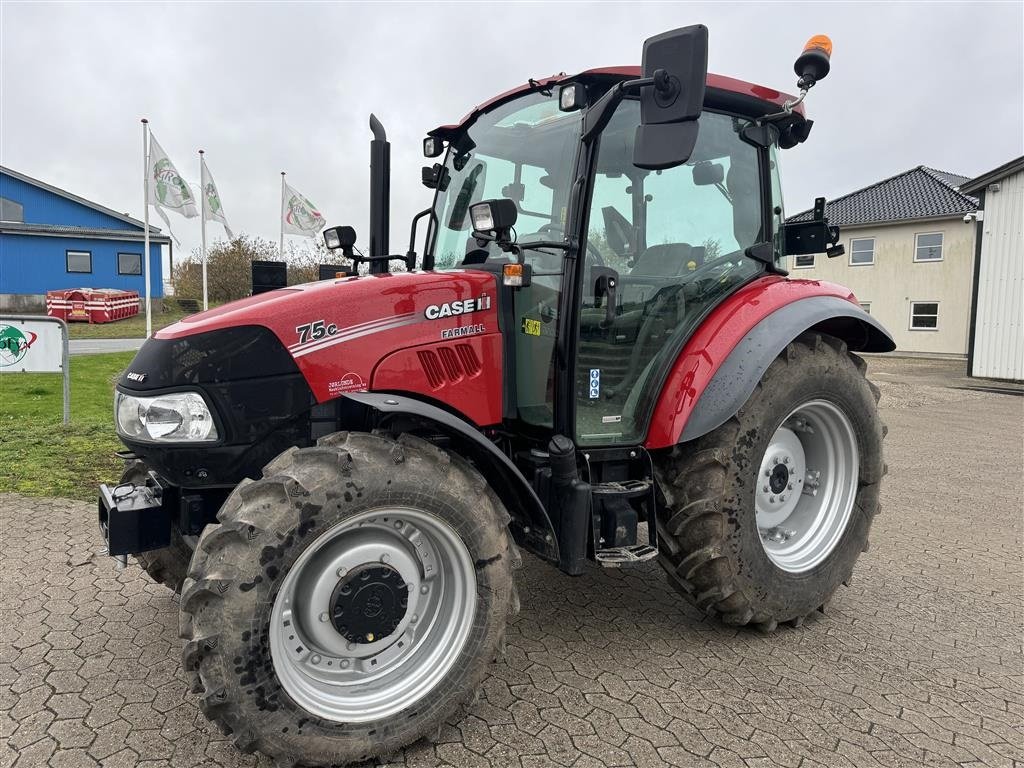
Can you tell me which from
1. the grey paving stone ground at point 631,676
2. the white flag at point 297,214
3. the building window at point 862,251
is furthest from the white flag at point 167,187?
the building window at point 862,251

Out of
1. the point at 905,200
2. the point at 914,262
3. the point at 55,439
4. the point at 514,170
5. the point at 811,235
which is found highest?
the point at 905,200

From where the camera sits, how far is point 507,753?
7.96ft

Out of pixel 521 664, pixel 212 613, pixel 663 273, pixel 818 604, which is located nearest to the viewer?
pixel 212 613

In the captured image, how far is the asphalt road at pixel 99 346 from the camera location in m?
17.7

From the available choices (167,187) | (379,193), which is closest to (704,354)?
(379,193)

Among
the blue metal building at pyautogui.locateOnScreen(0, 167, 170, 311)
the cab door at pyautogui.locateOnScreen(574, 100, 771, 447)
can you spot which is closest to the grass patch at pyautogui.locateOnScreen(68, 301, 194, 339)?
the blue metal building at pyautogui.locateOnScreen(0, 167, 170, 311)

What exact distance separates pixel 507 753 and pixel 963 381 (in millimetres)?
17777

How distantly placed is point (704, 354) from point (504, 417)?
93cm

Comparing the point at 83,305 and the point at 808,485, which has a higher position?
the point at 83,305

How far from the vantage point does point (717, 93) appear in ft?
10.8

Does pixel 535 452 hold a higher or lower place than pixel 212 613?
higher

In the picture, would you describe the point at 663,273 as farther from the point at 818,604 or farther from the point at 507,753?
the point at 507,753

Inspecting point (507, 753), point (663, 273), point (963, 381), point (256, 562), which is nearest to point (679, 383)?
point (663, 273)

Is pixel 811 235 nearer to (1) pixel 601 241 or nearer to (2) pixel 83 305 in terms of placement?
(1) pixel 601 241
